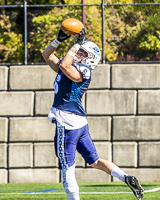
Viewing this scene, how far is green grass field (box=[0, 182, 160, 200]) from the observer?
6.48 meters

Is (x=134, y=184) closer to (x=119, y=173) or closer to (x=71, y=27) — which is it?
(x=119, y=173)

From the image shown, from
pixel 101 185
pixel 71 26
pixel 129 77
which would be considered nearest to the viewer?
pixel 71 26

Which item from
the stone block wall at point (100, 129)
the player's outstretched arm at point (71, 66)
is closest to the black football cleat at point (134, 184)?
the player's outstretched arm at point (71, 66)

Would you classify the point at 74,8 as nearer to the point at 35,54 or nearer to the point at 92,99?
the point at 35,54

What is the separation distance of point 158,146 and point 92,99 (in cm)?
153

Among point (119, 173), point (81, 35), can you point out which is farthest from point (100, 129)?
point (81, 35)

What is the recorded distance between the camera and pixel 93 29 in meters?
8.78

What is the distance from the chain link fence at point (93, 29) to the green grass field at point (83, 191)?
246 cm

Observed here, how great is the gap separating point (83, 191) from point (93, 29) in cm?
336

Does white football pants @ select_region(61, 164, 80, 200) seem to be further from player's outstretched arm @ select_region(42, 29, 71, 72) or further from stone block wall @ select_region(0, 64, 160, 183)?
stone block wall @ select_region(0, 64, 160, 183)

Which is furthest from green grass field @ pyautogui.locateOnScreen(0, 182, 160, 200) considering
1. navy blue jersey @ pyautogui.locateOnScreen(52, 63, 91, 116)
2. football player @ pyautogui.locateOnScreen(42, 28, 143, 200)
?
navy blue jersey @ pyautogui.locateOnScreen(52, 63, 91, 116)

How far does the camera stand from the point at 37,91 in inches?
332

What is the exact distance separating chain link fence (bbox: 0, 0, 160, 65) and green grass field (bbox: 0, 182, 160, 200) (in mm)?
2456

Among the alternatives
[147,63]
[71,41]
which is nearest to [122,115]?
[147,63]
